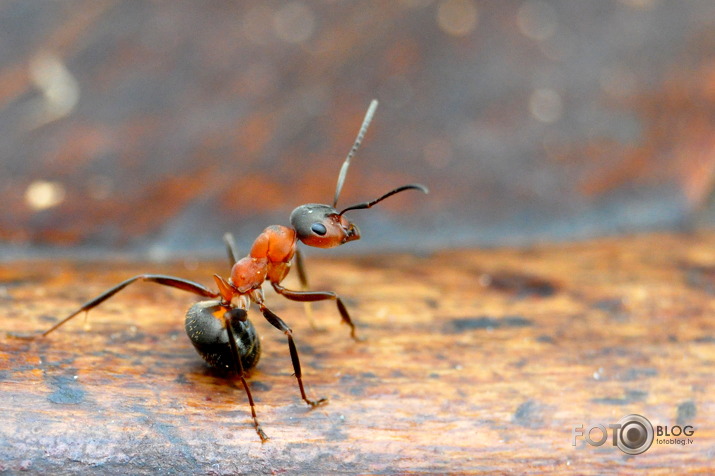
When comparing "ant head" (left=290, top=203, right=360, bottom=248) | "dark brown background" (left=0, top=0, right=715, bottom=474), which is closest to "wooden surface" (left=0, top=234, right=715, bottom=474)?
"dark brown background" (left=0, top=0, right=715, bottom=474)

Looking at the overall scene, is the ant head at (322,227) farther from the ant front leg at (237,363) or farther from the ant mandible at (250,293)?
the ant front leg at (237,363)

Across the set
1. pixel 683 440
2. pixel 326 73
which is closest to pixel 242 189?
pixel 326 73

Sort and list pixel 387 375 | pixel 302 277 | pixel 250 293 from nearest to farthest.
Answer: pixel 387 375 < pixel 250 293 < pixel 302 277

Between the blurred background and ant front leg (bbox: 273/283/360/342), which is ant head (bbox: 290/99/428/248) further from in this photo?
the blurred background

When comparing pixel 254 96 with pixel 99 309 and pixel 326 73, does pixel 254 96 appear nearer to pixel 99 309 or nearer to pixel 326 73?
pixel 326 73

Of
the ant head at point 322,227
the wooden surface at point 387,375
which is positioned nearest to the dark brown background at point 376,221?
the wooden surface at point 387,375

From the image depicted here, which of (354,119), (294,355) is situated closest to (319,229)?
(294,355)

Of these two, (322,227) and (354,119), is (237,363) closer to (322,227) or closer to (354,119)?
(322,227)
